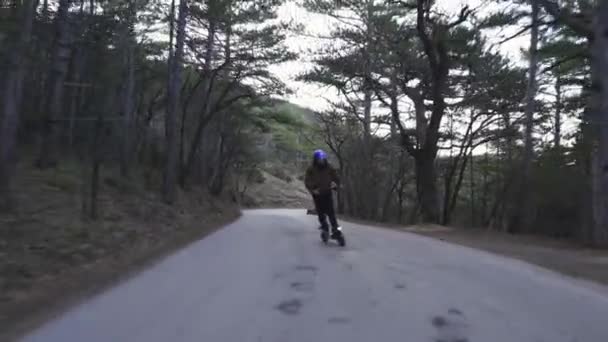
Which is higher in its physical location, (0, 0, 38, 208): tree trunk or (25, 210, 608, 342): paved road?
(0, 0, 38, 208): tree trunk

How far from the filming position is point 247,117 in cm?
3388

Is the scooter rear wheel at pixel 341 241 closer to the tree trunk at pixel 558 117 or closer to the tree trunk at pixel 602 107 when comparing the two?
the tree trunk at pixel 602 107

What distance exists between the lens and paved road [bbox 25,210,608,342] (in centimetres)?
468

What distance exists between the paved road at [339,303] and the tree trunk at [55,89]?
28.0 feet

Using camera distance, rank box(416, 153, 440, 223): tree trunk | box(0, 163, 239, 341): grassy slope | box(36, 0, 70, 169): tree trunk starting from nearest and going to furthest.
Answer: box(0, 163, 239, 341): grassy slope < box(36, 0, 70, 169): tree trunk < box(416, 153, 440, 223): tree trunk

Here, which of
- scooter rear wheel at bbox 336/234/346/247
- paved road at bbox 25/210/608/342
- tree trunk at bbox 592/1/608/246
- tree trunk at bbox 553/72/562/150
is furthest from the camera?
tree trunk at bbox 553/72/562/150

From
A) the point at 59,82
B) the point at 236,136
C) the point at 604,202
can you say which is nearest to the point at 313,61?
the point at 59,82

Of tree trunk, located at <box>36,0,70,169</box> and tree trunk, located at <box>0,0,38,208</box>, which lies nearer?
tree trunk, located at <box>0,0,38,208</box>

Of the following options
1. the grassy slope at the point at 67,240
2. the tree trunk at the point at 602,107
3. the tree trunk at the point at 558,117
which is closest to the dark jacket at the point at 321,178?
the grassy slope at the point at 67,240

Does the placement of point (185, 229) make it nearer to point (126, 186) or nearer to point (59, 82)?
point (126, 186)

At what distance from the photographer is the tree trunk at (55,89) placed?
14188mm

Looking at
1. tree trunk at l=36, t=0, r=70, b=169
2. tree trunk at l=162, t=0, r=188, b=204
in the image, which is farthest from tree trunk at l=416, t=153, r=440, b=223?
tree trunk at l=36, t=0, r=70, b=169

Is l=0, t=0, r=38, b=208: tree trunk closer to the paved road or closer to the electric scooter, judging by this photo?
the paved road

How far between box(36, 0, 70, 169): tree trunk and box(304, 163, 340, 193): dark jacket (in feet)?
25.1
